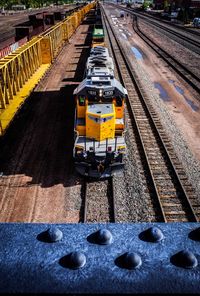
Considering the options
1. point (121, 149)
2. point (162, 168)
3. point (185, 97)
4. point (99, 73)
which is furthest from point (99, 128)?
point (185, 97)

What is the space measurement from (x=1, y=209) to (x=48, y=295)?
33.5 ft

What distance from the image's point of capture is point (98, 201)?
12414 millimetres

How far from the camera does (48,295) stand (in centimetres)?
262

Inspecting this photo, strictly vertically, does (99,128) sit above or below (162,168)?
above

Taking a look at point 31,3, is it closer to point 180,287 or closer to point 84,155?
point 84,155

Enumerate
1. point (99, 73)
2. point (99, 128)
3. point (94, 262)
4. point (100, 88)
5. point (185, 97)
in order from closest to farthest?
point (94, 262) < point (99, 128) < point (100, 88) < point (99, 73) < point (185, 97)

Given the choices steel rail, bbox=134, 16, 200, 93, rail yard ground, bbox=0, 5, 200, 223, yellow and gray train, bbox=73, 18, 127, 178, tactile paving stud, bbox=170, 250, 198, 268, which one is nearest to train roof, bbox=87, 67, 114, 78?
yellow and gray train, bbox=73, 18, 127, 178

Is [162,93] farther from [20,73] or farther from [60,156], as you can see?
[60,156]

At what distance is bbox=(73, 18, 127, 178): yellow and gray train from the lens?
13.3 m

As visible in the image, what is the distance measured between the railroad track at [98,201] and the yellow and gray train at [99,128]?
47cm

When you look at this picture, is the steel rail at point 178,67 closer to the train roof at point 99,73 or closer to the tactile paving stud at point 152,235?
the train roof at point 99,73

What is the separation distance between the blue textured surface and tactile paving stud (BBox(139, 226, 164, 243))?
4 cm

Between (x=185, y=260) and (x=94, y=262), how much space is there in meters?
0.96

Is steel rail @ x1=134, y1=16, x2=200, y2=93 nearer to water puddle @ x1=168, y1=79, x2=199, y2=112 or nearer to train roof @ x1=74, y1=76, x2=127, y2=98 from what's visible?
water puddle @ x1=168, y1=79, x2=199, y2=112
